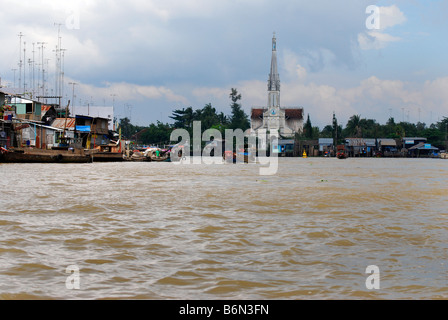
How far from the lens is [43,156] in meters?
29.2

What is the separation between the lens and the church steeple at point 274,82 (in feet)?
255

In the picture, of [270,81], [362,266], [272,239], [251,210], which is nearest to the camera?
[362,266]

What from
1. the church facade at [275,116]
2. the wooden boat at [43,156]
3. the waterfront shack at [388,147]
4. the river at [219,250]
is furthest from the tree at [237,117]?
the river at [219,250]

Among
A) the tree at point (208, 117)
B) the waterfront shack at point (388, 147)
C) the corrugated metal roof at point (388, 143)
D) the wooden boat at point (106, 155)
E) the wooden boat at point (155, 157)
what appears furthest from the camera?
the tree at point (208, 117)

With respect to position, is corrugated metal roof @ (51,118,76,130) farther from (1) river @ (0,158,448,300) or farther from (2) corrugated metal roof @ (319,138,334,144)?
(2) corrugated metal roof @ (319,138,334,144)

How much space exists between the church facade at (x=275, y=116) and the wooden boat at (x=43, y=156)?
142ft

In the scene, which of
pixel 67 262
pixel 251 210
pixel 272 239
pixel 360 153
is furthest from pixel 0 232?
pixel 360 153

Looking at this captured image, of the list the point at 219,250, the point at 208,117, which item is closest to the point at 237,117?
the point at 208,117

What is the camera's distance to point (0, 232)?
580cm

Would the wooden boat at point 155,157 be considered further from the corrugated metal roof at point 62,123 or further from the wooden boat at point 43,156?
the wooden boat at point 43,156

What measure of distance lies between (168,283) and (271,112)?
71257 millimetres

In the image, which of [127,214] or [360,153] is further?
[360,153]

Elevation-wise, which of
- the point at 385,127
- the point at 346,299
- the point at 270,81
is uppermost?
the point at 270,81

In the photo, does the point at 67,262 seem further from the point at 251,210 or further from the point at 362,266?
the point at 251,210
